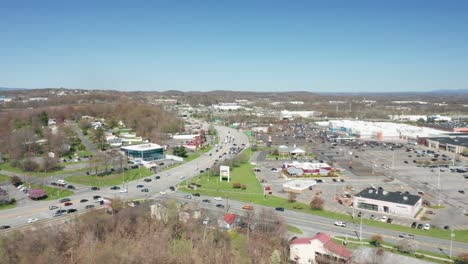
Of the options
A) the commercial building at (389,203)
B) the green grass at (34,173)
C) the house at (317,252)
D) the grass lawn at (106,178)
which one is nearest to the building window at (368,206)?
Answer: the commercial building at (389,203)

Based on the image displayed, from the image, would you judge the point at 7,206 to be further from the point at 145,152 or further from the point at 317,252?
the point at 317,252

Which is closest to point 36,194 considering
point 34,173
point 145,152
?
point 34,173

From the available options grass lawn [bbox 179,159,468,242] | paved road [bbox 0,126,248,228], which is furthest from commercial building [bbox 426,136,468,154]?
paved road [bbox 0,126,248,228]

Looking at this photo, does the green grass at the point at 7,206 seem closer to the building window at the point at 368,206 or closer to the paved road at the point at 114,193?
the paved road at the point at 114,193

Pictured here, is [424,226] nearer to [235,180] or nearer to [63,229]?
[235,180]

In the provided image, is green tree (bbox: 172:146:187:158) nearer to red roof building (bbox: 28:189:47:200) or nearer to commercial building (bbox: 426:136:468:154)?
red roof building (bbox: 28:189:47:200)

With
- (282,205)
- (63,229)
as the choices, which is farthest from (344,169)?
(63,229)
